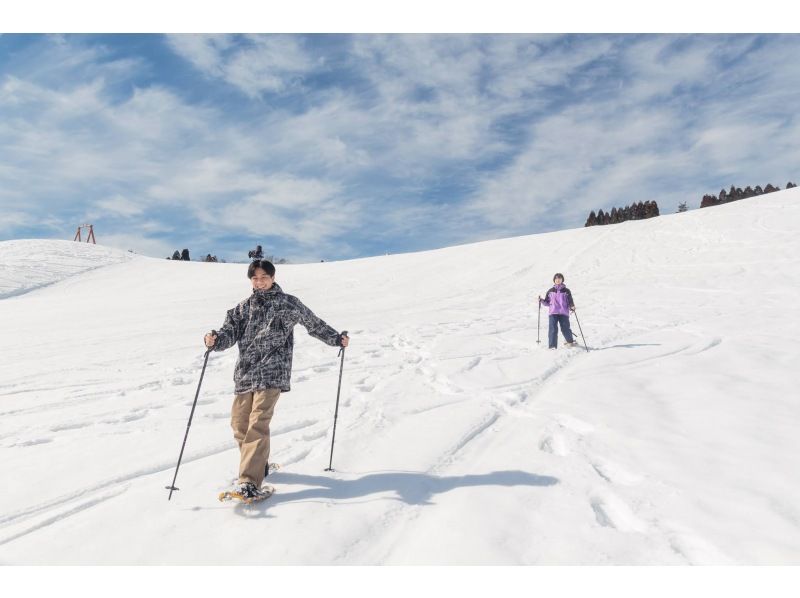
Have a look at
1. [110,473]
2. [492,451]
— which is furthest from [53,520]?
[492,451]

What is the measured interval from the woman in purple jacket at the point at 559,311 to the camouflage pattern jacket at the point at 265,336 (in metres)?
6.81

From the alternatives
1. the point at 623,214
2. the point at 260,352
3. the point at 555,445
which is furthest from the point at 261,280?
the point at 623,214

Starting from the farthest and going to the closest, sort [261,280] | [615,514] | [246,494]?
1. [261,280]
2. [246,494]
3. [615,514]

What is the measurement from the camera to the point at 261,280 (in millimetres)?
4078

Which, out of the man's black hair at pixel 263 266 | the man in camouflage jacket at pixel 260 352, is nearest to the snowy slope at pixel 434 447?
the man in camouflage jacket at pixel 260 352

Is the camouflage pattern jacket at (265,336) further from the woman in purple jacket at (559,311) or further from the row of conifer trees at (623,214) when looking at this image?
the row of conifer trees at (623,214)

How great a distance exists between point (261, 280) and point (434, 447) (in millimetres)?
2372

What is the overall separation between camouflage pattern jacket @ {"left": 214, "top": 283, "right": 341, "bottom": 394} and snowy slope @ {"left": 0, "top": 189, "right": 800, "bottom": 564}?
0.91 metres

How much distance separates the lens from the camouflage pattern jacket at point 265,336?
385 cm

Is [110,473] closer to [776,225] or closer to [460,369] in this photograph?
[460,369]

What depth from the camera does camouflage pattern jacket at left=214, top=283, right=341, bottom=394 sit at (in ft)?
12.6

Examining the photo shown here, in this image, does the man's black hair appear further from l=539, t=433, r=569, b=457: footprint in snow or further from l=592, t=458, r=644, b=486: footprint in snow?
l=592, t=458, r=644, b=486: footprint in snow

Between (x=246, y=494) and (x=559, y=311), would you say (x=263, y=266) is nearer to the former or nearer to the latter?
(x=246, y=494)

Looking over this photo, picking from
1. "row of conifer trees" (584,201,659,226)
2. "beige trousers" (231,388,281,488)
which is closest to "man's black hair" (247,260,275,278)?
"beige trousers" (231,388,281,488)
